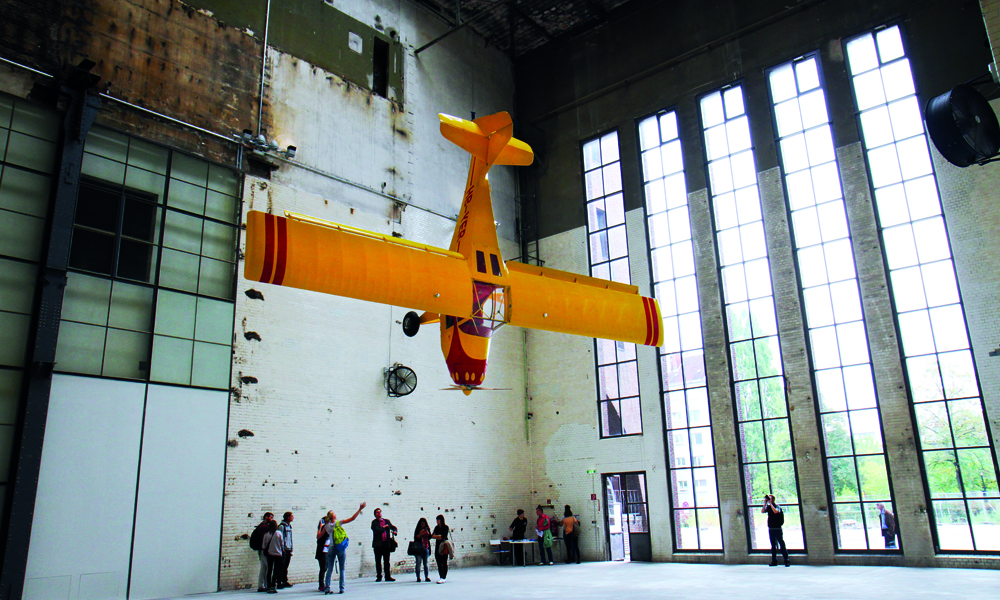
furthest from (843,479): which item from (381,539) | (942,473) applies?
(381,539)

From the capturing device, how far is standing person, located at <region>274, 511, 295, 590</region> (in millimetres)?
12414

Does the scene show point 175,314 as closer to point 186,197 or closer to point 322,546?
point 186,197

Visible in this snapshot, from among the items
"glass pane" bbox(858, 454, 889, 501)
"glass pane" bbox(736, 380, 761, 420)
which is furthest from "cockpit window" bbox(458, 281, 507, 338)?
"glass pane" bbox(858, 454, 889, 501)

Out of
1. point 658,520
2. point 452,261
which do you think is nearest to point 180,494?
point 452,261

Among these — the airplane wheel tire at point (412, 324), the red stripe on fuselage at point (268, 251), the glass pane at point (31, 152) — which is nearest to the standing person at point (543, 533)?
the airplane wheel tire at point (412, 324)

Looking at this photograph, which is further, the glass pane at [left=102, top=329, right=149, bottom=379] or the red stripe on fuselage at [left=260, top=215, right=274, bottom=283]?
the glass pane at [left=102, top=329, right=149, bottom=379]

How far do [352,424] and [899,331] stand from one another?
12.6 m

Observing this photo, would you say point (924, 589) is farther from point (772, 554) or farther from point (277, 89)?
point (277, 89)

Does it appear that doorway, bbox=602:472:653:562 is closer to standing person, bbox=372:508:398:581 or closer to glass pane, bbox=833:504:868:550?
glass pane, bbox=833:504:868:550

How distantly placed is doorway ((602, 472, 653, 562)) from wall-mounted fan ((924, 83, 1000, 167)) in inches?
413

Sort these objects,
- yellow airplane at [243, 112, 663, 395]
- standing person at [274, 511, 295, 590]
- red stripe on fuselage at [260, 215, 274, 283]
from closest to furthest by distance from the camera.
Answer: red stripe on fuselage at [260, 215, 274, 283] → yellow airplane at [243, 112, 663, 395] → standing person at [274, 511, 295, 590]

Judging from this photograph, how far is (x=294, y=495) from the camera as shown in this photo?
14.1 meters

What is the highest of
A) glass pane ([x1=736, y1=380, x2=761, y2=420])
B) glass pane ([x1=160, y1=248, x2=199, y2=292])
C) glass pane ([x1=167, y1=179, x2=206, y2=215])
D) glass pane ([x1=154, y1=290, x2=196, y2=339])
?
glass pane ([x1=167, y1=179, x2=206, y2=215])

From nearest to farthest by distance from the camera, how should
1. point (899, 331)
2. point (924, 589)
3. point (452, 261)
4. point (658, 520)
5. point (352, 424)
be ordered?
point (452, 261) < point (924, 589) < point (899, 331) < point (352, 424) < point (658, 520)
